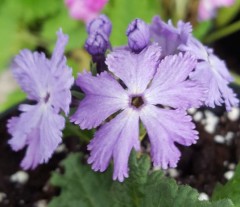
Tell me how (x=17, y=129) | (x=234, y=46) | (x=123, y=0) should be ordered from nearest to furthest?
(x=17, y=129) < (x=123, y=0) < (x=234, y=46)

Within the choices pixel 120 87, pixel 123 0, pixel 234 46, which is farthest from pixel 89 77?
pixel 234 46

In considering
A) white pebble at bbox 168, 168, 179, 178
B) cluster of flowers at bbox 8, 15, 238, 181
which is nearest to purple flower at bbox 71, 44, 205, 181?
cluster of flowers at bbox 8, 15, 238, 181

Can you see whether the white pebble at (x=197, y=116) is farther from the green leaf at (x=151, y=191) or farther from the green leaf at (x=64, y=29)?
the green leaf at (x=64, y=29)

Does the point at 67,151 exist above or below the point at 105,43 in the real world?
below

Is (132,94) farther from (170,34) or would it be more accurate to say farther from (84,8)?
(84,8)

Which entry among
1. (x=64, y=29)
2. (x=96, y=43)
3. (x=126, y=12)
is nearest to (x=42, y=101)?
(x=96, y=43)

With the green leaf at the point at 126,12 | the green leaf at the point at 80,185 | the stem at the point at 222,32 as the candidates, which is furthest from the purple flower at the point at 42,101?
the stem at the point at 222,32

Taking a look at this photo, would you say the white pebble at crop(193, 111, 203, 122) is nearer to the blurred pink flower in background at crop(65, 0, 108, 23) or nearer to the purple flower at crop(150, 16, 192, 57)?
the purple flower at crop(150, 16, 192, 57)

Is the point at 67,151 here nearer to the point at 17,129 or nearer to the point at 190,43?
the point at 17,129
